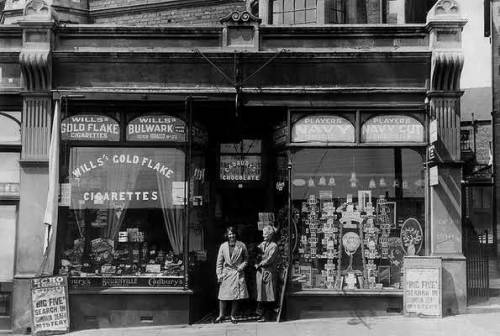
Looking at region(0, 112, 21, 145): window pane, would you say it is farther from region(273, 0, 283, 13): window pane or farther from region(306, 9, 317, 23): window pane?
region(306, 9, 317, 23): window pane

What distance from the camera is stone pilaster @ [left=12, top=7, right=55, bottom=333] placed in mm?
10945

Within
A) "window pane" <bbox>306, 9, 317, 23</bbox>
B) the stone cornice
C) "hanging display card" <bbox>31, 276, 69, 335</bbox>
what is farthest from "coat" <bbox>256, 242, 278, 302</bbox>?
the stone cornice

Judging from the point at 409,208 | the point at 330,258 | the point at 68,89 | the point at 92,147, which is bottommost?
the point at 330,258

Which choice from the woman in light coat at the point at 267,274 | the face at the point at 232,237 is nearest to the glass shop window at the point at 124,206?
the face at the point at 232,237

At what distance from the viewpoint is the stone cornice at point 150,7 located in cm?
1703

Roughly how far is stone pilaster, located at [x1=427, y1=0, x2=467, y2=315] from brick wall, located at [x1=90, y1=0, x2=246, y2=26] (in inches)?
267

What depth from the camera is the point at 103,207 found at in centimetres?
1134

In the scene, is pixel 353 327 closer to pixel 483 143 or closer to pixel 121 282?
pixel 121 282

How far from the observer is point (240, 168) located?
41.3 ft

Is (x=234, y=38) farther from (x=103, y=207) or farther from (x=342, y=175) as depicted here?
(x=103, y=207)

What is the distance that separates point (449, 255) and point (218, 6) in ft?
32.0

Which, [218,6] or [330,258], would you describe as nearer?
[330,258]

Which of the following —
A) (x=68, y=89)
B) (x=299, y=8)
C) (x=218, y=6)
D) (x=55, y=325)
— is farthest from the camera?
(x=218, y=6)

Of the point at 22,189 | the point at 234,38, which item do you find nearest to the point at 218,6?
the point at 234,38
